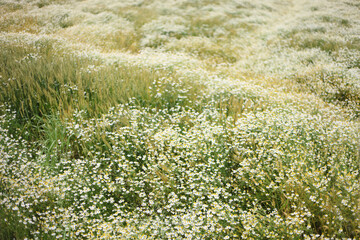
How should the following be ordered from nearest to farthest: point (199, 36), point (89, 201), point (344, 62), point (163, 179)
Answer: point (89, 201) < point (163, 179) < point (344, 62) < point (199, 36)

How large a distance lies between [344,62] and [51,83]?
8.09 m

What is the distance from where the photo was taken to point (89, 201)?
9.05 ft

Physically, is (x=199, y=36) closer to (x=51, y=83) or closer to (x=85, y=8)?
(x=85, y=8)

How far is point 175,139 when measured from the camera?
3549mm

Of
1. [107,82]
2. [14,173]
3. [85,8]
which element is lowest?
[14,173]

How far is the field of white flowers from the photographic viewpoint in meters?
2.53

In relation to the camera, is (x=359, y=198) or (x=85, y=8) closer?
(x=359, y=198)

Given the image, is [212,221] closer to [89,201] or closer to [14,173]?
[89,201]

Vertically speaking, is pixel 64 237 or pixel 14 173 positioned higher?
pixel 14 173

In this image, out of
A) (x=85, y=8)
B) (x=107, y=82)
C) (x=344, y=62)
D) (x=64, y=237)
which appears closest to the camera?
(x=64, y=237)

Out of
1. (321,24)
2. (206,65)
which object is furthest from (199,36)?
(321,24)

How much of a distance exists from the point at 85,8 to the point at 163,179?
13610mm

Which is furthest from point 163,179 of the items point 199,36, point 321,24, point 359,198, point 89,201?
point 321,24

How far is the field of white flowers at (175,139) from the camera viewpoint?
2525 mm
